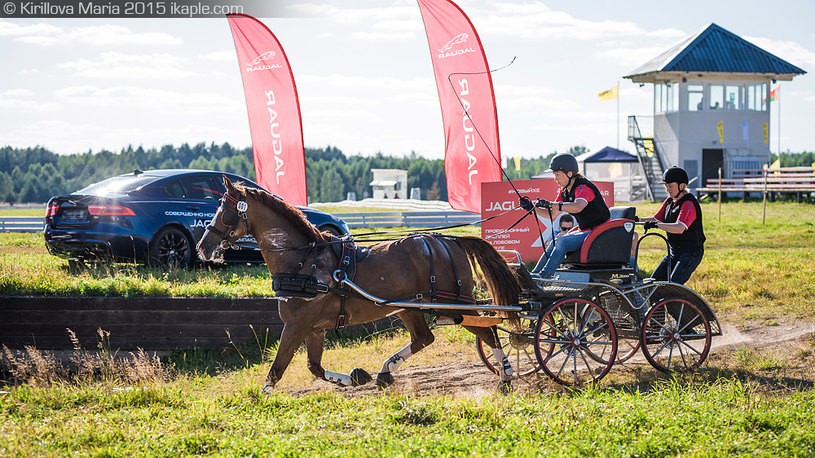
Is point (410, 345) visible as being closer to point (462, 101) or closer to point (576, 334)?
point (576, 334)

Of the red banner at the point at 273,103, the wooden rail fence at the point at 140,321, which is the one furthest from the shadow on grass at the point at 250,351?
the red banner at the point at 273,103

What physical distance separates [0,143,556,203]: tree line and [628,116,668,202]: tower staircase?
1914 inches

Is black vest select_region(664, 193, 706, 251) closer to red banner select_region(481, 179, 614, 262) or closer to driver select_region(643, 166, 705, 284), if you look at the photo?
driver select_region(643, 166, 705, 284)

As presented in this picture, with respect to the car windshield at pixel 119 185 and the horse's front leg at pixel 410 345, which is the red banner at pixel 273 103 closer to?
the car windshield at pixel 119 185

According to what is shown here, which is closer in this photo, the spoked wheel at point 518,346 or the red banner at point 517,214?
the spoked wheel at point 518,346

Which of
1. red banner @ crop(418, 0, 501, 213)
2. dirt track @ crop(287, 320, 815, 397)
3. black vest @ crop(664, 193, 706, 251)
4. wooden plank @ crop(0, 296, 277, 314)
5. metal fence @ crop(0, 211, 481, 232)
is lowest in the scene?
dirt track @ crop(287, 320, 815, 397)

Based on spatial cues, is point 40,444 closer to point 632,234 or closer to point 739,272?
point 632,234

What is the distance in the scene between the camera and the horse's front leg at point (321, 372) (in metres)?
7.28

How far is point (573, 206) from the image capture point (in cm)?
771

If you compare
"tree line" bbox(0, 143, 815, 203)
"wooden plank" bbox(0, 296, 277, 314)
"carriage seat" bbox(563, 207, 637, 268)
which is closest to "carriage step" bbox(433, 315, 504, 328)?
"carriage seat" bbox(563, 207, 637, 268)

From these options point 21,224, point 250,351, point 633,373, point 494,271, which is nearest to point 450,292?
point 494,271

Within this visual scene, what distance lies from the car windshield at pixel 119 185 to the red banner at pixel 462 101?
6.51 meters

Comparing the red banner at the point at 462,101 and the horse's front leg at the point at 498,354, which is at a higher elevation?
the red banner at the point at 462,101

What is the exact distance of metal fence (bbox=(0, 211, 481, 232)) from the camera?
27625 mm
